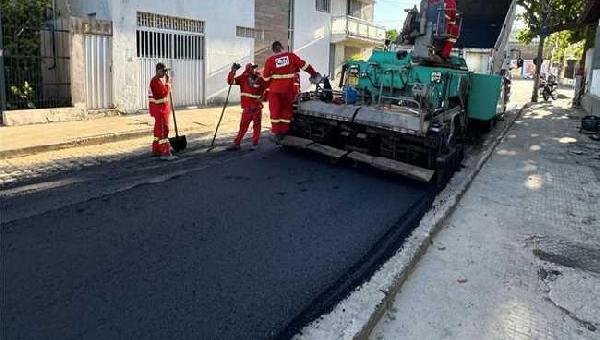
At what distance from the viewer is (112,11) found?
38.6ft

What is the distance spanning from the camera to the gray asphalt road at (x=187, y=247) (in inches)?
122

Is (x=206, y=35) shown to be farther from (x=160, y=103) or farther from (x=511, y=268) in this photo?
(x=511, y=268)

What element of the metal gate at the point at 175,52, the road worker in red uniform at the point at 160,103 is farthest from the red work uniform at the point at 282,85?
the metal gate at the point at 175,52

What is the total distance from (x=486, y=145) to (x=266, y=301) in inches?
310

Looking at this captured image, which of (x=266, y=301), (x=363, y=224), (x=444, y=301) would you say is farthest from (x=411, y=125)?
(x=266, y=301)

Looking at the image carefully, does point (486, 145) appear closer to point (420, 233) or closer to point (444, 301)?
point (420, 233)

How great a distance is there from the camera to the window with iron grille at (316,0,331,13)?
21997 millimetres

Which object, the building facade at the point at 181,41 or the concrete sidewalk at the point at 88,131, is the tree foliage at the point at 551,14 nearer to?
the building facade at the point at 181,41

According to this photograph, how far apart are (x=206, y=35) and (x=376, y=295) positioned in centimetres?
1265

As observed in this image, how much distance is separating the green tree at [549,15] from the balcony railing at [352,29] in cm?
745

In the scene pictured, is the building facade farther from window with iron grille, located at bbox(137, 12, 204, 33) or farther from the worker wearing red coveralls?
the worker wearing red coveralls

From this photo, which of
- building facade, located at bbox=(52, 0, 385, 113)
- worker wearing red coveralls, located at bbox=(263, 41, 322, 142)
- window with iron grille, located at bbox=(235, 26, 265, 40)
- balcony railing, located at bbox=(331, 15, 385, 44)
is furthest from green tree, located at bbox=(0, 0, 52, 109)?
balcony railing, located at bbox=(331, 15, 385, 44)

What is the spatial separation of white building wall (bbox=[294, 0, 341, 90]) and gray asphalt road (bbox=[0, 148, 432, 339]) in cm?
1450

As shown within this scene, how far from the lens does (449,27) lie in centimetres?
811
